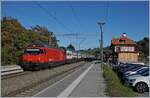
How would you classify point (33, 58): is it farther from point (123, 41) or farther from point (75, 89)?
point (123, 41)

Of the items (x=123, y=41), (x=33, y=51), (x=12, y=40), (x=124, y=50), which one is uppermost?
(x=123, y=41)

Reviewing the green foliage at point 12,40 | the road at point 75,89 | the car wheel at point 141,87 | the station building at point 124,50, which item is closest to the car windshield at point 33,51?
the road at point 75,89

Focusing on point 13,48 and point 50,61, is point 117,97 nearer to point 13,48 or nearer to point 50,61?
point 50,61

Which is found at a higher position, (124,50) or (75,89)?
(124,50)

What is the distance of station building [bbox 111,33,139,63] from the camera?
92.5 m

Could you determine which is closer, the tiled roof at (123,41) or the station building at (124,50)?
the station building at (124,50)

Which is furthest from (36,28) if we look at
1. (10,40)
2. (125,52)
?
(10,40)

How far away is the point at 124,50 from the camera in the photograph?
10100cm

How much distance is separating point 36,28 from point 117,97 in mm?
121395

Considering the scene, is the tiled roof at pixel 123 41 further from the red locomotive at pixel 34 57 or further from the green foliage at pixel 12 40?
the red locomotive at pixel 34 57

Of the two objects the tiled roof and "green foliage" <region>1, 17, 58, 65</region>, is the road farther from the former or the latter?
the tiled roof

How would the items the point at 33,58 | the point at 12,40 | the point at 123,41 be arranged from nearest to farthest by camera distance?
the point at 33,58, the point at 12,40, the point at 123,41

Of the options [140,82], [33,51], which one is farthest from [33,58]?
[140,82]

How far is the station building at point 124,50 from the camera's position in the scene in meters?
92.5
